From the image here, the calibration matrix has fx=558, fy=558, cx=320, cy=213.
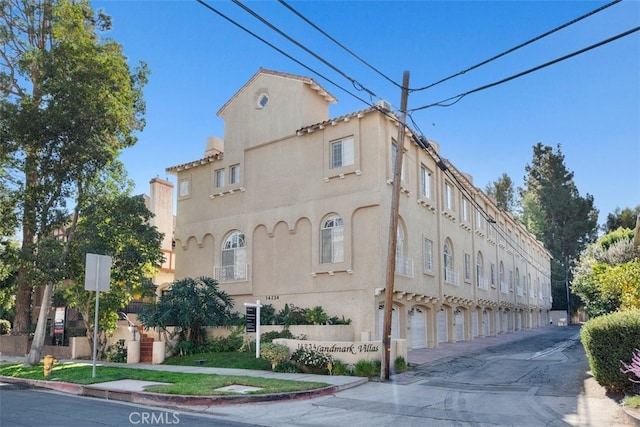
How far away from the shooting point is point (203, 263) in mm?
28391

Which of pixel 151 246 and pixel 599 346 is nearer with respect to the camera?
pixel 599 346

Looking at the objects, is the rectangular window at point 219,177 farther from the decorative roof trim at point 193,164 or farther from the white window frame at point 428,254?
the white window frame at point 428,254

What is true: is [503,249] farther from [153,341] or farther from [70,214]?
[70,214]

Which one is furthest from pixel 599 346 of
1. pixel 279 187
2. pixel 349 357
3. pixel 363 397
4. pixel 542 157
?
pixel 542 157

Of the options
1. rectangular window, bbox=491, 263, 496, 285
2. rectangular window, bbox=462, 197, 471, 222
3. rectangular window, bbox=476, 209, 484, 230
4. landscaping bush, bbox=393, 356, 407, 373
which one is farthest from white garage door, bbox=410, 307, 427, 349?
rectangular window, bbox=491, 263, 496, 285

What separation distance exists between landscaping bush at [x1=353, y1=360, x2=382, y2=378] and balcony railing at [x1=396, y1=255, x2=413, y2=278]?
6.47 metres

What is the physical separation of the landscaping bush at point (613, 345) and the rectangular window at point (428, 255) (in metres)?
13.5

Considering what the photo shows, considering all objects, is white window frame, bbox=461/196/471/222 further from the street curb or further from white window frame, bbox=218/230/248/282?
the street curb

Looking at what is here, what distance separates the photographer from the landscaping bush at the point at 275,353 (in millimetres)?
17484

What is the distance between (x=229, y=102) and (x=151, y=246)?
8656 millimetres

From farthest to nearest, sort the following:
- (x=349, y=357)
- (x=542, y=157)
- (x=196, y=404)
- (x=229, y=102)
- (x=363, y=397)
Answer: (x=542, y=157) < (x=229, y=102) < (x=349, y=357) < (x=363, y=397) < (x=196, y=404)

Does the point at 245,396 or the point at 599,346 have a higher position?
the point at 599,346

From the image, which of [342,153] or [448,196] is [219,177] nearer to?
[342,153]

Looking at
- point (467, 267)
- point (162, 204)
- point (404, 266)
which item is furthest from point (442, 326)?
point (162, 204)
